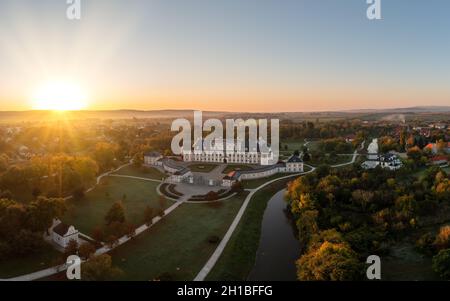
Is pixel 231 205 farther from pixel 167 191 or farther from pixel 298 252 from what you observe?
pixel 298 252

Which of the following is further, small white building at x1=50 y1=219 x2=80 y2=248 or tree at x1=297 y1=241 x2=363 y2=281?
small white building at x1=50 y1=219 x2=80 y2=248

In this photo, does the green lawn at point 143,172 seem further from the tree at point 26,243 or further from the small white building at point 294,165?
the tree at point 26,243

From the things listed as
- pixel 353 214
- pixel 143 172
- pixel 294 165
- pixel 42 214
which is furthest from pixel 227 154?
pixel 42 214


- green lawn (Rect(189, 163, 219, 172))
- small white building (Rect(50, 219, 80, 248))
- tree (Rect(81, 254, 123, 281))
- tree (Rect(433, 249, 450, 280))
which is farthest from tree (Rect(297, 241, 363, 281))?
green lawn (Rect(189, 163, 219, 172))

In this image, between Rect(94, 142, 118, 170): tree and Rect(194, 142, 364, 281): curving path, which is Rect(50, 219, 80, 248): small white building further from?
Rect(94, 142, 118, 170): tree
